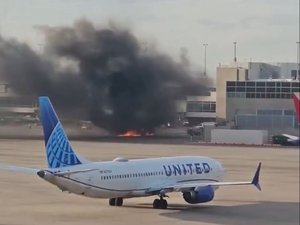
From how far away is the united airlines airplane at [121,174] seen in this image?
16.5 metres

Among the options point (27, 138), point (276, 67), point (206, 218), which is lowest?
point (206, 218)

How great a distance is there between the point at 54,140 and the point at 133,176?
8.50ft

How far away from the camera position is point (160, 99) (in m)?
22.0

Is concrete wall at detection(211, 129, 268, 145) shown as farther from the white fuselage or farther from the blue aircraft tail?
the blue aircraft tail

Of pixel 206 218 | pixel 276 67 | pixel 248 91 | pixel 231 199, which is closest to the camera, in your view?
pixel 276 67

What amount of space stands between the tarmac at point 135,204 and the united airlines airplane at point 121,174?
0.30 meters

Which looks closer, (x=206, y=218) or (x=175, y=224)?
(x=175, y=224)

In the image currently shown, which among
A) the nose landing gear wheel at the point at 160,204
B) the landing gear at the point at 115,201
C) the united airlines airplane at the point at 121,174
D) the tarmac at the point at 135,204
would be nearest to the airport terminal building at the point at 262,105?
the tarmac at the point at 135,204

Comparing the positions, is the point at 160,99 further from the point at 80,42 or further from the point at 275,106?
the point at 275,106

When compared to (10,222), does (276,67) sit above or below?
above

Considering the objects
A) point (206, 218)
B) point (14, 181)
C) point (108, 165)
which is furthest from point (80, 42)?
point (206, 218)

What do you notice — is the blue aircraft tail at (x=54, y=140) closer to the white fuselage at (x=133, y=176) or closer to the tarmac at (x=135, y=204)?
the white fuselage at (x=133, y=176)

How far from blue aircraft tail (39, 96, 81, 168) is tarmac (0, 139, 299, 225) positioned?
643 mm

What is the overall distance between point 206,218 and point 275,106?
319 centimetres
